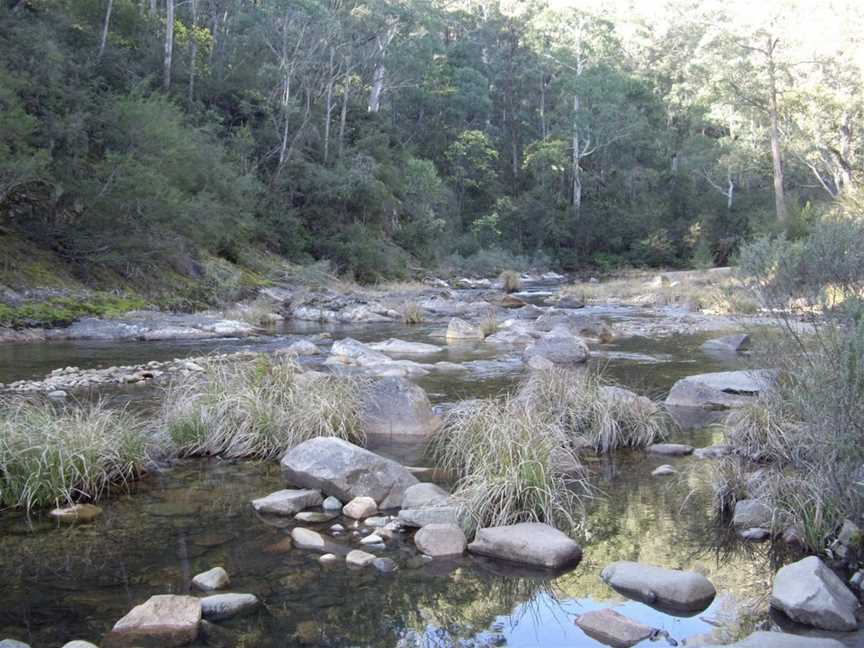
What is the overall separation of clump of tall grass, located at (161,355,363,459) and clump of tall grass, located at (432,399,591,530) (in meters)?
1.49

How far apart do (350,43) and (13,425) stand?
1395 inches

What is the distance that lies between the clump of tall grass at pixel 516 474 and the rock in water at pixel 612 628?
1364mm

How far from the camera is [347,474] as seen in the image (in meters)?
6.55

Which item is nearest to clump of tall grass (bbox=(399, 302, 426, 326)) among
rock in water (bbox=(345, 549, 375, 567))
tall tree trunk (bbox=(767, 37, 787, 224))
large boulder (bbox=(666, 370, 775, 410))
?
large boulder (bbox=(666, 370, 775, 410))

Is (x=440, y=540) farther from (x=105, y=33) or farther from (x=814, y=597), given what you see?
(x=105, y=33)

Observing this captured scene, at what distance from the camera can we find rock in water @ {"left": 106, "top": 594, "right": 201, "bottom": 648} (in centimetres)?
411

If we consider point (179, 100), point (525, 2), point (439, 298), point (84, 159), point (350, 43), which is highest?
point (525, 2)

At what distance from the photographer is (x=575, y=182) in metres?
52.5

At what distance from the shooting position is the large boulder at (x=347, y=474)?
6516mm

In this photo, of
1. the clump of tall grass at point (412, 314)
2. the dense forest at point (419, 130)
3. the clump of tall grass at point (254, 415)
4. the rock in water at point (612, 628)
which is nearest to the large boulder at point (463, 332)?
the clump of tall grass at point (412, 314)

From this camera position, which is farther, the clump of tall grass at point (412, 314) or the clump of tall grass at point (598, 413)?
the clump of tall grass at point (412, 314)

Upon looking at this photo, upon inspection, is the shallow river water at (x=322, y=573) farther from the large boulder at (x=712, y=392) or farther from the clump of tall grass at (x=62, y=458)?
the large boulder at (x=712, y=392)

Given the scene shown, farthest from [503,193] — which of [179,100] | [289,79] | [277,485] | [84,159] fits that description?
[277,485]

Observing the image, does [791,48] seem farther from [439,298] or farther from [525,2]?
[525,2]
